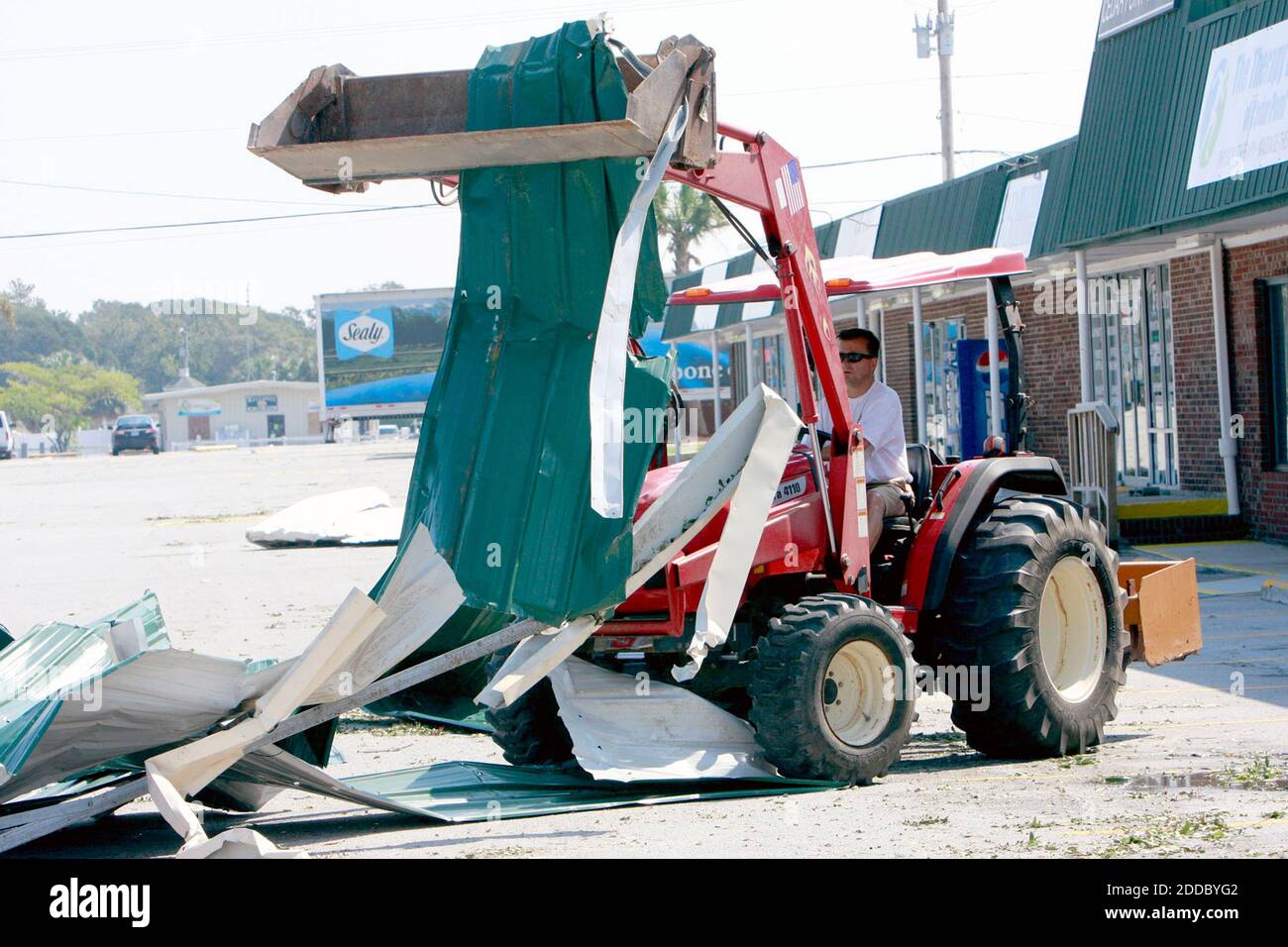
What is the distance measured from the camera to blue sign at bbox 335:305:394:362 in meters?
69.8

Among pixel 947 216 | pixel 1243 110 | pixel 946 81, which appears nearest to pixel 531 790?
pixel 1243 110

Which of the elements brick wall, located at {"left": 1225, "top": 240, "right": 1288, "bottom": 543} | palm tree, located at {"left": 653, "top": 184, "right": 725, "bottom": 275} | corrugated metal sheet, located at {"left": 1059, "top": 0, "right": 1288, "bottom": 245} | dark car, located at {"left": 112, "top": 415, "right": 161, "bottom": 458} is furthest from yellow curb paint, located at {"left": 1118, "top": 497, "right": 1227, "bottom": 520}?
dark car, located at {"left": 112, "top": 415, "right": 161, "bottom": 458}

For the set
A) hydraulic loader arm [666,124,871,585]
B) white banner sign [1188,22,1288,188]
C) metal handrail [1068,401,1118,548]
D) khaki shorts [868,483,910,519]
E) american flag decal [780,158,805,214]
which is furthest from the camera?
metal handrail [1068,401,1118,548]

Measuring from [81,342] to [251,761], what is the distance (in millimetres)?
168637

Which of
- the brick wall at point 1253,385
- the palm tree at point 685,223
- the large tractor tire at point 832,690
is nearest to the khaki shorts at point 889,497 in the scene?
the large tractor tire at point 832,690

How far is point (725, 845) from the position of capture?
19.2 feet

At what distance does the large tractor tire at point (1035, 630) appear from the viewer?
7.58 m

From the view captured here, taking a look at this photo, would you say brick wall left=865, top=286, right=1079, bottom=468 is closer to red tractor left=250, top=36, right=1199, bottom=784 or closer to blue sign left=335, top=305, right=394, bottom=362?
red tractor left=250, top=36, right=1199, bottom=784

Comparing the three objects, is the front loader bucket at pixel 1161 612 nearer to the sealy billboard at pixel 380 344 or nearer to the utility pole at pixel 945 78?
the utility pole at pixel 945 78

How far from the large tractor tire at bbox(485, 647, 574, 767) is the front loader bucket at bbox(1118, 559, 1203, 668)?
320 centimetres

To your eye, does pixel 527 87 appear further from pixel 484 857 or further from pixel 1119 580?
pixel 1119 580

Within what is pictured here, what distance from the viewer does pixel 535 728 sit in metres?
7.77

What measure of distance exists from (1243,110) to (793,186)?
9.02m
